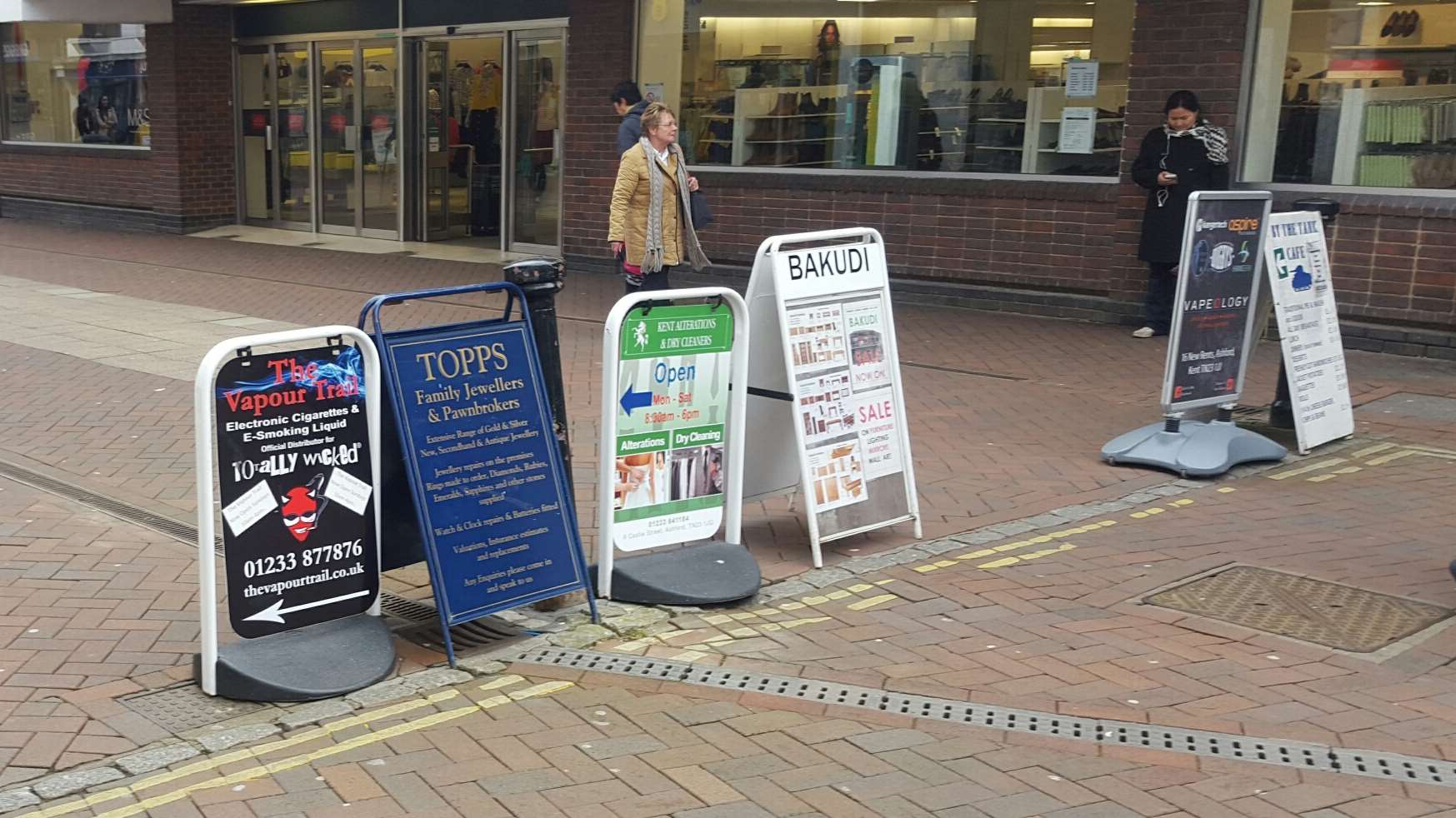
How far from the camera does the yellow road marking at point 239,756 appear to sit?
3.91 meters

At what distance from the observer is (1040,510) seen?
6.82m

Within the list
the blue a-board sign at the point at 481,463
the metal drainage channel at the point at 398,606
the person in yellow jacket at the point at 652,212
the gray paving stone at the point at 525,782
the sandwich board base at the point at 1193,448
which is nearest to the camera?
the gray paving stone at the point at 525,782

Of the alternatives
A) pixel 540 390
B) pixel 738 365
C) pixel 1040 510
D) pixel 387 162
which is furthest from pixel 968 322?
pixel 387 162

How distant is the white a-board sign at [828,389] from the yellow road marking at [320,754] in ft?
5.59

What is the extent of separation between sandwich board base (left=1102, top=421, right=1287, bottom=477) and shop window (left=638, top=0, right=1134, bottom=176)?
4988mm

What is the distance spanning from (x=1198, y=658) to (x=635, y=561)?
210cm

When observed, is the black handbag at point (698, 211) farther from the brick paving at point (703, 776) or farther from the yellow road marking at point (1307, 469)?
the brick paving at point (703, 776)

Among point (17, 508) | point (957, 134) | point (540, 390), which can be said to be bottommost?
point (17, 508)

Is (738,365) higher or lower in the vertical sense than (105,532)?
higher

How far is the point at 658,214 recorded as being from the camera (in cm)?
890

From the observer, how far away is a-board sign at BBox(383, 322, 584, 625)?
4836 mm

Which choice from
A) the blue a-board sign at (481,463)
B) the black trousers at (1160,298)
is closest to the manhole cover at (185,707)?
the blue a-board sign at (481,463)

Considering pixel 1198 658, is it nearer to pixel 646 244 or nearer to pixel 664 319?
pixel 664 319

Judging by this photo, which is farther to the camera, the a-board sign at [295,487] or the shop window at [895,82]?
the shop window at [895,82]
